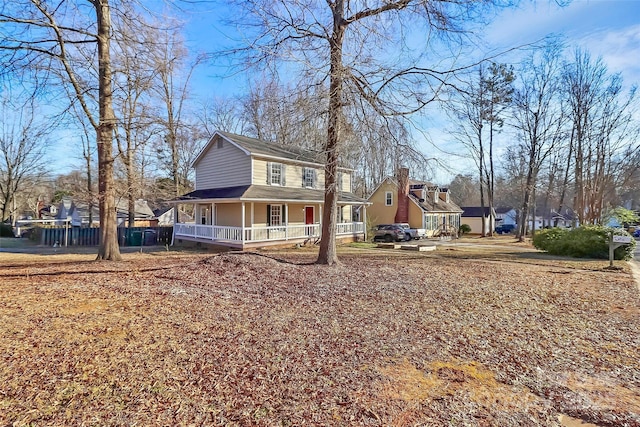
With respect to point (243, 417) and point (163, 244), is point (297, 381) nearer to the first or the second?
point (243, 417)

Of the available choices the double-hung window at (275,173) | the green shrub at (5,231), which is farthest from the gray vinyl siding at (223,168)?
the green shrub at (5,231)

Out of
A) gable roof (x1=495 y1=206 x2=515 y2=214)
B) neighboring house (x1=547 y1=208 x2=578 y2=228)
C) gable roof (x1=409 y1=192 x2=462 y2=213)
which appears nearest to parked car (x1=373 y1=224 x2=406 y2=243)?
gable roof (x1=409 y1=192 x2=462 y2=213)

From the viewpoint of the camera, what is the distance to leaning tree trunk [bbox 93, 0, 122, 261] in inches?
432

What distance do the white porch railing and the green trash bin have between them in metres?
2.42

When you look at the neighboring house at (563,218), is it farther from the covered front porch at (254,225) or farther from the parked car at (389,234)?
the covered front porch at (254,225)

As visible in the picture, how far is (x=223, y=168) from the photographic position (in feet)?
68.1

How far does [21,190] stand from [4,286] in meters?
37.0

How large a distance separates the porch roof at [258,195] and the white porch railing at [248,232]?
152cm

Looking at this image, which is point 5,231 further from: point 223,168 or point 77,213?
point 223,168

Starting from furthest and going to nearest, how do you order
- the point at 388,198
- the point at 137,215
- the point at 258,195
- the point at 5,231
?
1. the point at 137,215
2. the point at 388,198
3. the point at 5,231
4. the point at 258,195

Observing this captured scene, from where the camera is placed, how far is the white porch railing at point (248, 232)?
17672 mm

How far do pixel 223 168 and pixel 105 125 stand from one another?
9804mm

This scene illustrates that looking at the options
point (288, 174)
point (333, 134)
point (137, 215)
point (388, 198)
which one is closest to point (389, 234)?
point (388, 198)

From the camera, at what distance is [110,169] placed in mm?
11250
